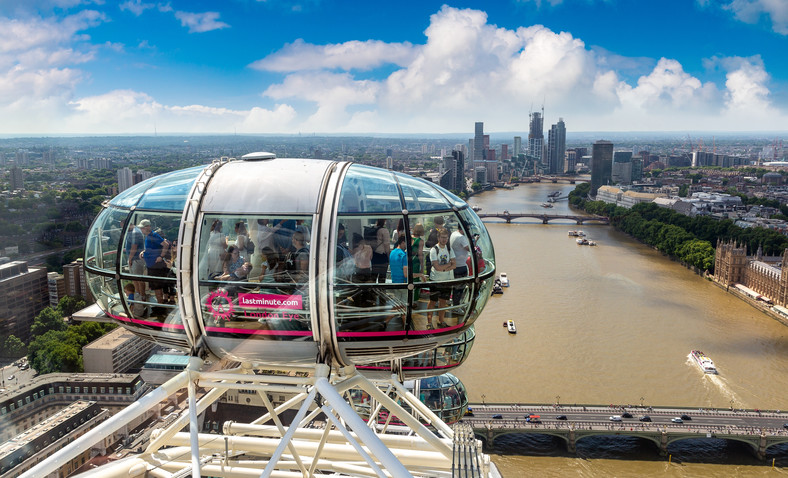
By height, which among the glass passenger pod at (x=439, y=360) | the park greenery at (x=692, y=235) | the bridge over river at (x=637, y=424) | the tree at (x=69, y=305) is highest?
the glass passenger pod at (x=439, y=360)

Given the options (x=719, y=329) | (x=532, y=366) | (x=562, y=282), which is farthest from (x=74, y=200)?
(x=719, y=329)

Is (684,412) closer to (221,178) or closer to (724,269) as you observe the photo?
(221,178)

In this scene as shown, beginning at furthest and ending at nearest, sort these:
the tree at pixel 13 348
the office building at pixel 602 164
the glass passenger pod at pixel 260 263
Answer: the office building at pixel 602 164 < the tree at pixel 13 348 < the glass passenger pod at pixel 260 263

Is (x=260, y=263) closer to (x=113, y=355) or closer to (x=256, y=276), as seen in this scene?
(x=256, y=276)

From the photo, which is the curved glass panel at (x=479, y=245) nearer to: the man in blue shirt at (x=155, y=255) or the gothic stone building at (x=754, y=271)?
the man in blue shirt at (x=155, y=255)

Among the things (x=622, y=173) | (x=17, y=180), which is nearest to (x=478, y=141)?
(x=622, y=173)

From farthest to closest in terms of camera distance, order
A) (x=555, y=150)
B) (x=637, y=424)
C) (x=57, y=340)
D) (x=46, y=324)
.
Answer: (x=555, y=150), (x=46, y=324), (x=57, y=340), (x=637, y=424)

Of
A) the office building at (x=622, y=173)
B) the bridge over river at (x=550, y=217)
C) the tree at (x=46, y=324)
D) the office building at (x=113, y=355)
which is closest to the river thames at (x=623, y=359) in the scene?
the office building at (x=113, y=355)
